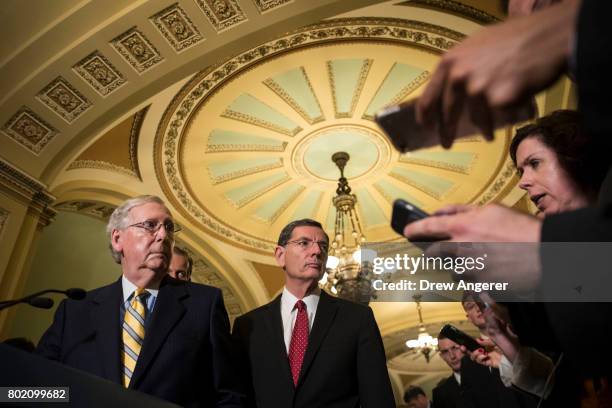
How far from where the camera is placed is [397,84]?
21.0 feet

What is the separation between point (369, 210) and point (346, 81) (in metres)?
3.16

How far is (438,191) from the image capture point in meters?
8.35

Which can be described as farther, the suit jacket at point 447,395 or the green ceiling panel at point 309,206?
the green ceiling panel at point 309,206

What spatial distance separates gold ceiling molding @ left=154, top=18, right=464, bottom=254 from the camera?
5.34 meters

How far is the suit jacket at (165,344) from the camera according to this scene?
1.74 m

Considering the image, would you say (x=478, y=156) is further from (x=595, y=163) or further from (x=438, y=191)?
(x=595, y=163)

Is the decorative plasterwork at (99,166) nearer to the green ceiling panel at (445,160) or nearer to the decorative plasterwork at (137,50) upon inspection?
the decorative plasterwork at (137,50)

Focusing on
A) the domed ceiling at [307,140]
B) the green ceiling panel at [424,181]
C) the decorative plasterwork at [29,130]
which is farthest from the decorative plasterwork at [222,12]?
the green ceiling panel at [424,181]

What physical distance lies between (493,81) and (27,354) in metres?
0.91

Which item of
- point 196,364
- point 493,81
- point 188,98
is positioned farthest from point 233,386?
point 188,98

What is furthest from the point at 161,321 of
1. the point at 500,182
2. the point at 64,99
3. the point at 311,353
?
the point at 500,182

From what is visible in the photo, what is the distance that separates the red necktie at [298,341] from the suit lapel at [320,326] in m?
0.05

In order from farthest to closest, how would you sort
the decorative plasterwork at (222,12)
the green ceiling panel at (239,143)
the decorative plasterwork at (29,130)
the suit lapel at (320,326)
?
the green ceiling panel at (239,143) → the decorative plasterwork at (29,130) → the decorative plasterwork at (222,12) → the suit lapel at (320,326)

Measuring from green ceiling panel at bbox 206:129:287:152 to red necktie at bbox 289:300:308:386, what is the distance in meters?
4.96
